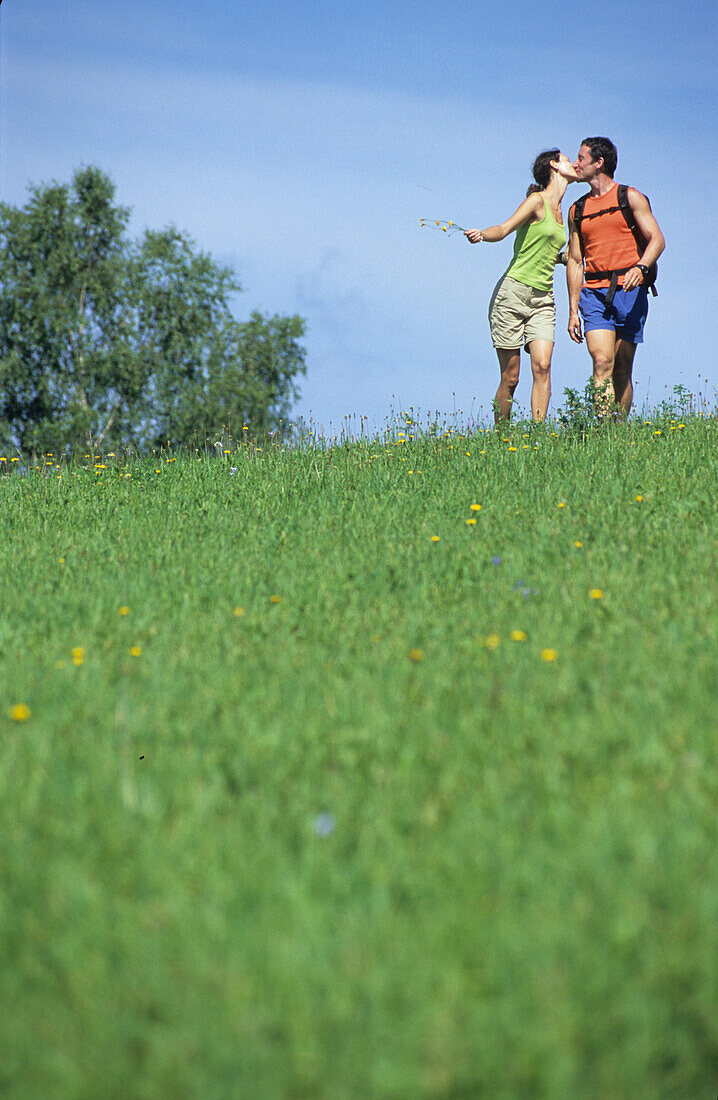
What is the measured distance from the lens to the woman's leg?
9.14 m

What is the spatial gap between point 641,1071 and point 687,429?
7.90 metres

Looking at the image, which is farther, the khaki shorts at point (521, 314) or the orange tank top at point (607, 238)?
A: the khaki shorts at point (521, 314)

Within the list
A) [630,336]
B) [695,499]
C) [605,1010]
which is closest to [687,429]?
[630,336]

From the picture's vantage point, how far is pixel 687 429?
28.7ft

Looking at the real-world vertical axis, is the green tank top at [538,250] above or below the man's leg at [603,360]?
above

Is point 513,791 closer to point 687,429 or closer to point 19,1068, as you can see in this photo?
point 19,1068

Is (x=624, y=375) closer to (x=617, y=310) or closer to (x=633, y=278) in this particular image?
(x=617, y=310)

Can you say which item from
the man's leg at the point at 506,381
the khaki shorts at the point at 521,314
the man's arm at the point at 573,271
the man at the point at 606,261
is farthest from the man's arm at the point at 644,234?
the man's leg at the point at 506,381

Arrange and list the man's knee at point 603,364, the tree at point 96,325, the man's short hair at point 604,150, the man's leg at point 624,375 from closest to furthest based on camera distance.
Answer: the man's short hair at point 604,150 < the man's knee at point 603,364 < the man's leg at point 624,375 < the tree at point 96,325

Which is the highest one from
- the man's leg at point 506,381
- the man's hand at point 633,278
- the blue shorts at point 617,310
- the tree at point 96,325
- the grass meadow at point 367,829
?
the tree at point 96,325

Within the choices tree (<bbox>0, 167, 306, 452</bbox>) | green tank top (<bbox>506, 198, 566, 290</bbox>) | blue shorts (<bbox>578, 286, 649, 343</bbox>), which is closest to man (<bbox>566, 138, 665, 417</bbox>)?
blue shorts (<bbox>578, 286, 649, 343</bbox>)

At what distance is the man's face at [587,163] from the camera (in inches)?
339

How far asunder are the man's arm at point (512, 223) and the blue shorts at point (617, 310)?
91 cm

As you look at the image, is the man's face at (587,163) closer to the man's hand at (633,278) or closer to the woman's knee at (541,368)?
the man's hand at (633,278)
